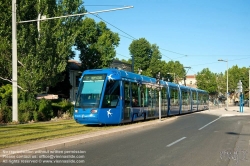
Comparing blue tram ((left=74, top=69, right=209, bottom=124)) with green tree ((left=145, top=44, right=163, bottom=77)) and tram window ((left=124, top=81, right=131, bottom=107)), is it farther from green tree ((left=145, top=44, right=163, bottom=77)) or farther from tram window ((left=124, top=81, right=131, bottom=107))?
green tree ((left=145, top=44, right=163, bottom=77))

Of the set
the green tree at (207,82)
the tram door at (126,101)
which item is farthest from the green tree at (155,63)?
the tram door at (126,101)

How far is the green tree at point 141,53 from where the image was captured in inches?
3316

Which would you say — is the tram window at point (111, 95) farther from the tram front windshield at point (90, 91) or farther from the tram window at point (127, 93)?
the tram window at point (127, 93)

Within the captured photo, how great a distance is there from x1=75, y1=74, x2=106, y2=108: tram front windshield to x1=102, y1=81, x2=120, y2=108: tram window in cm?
37

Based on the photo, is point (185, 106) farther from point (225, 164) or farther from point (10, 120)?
point (225, 164)

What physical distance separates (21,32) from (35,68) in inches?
117

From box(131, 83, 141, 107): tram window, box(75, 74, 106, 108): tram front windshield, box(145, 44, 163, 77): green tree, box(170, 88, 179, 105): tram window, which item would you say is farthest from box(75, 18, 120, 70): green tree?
box(145, 44, 163, 77): green tree

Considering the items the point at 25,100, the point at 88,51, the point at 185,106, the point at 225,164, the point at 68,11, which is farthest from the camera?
the point at 88,51

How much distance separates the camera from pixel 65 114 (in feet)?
88.2

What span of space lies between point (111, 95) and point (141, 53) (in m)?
67.9

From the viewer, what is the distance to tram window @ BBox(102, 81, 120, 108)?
17438 mm

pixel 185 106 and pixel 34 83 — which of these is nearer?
pixel 34 83

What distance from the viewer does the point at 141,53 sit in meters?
84.9

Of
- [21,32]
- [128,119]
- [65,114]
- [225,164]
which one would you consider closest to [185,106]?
[65,114]
